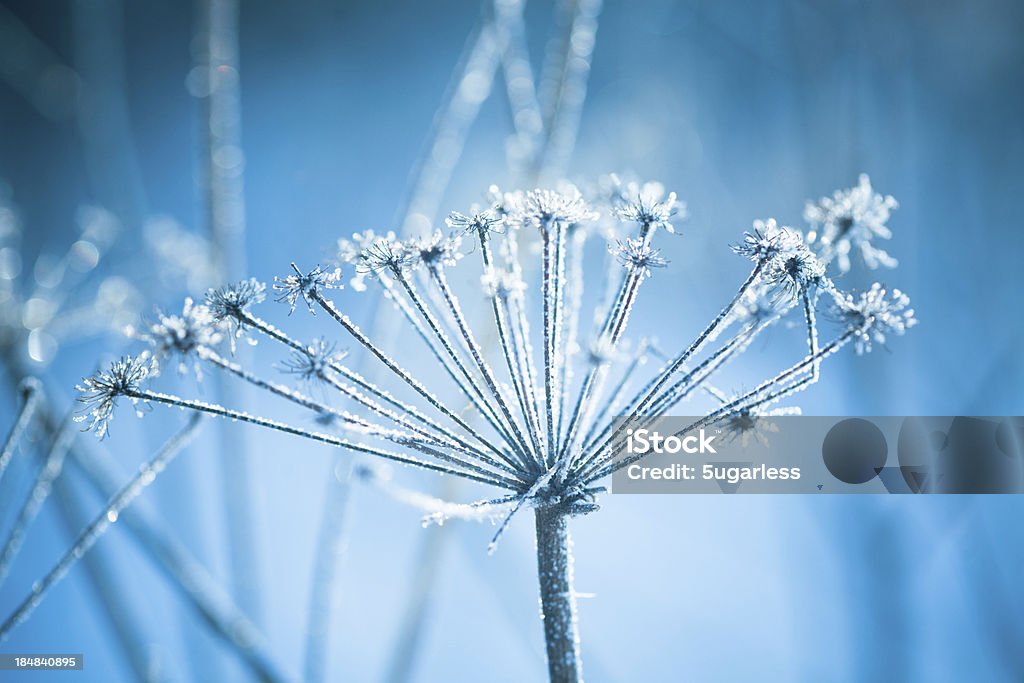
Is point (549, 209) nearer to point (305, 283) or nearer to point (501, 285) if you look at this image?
point (501, 285)

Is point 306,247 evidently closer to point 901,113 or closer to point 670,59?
→ point 670,59

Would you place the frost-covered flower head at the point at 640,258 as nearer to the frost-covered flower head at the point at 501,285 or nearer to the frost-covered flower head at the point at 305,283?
the frost-covered flower head at the point at 501,285

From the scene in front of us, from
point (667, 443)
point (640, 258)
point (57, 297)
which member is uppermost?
point (57, 297)

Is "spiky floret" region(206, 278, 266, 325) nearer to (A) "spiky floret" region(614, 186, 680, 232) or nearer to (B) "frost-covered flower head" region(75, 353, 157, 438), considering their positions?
(B) "frost-covered flower head" region(75, 353, 157, 438)

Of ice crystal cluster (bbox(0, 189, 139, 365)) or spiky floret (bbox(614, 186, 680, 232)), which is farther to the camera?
ice crystal cluster (bbox(0, 189, 139, 365))

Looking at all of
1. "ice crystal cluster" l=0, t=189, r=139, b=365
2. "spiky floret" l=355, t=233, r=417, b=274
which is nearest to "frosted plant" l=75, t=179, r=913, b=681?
"spiky floret" l=355, t=233, r=417, b=274

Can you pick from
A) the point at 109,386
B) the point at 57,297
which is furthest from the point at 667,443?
the point at 57,297
